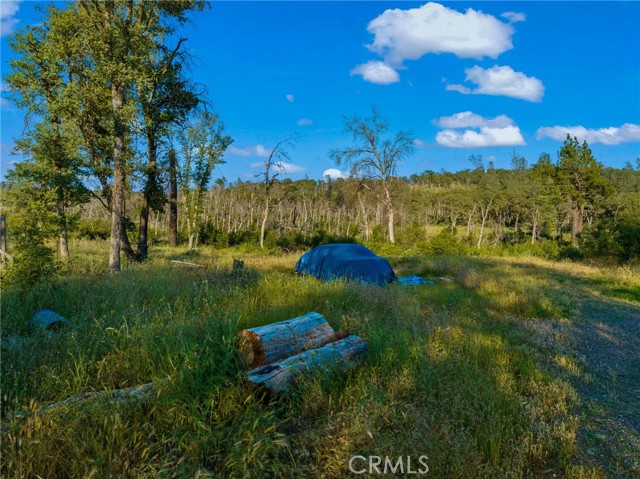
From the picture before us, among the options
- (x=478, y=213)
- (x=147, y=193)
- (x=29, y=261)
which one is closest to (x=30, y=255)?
(x=29, y=261)

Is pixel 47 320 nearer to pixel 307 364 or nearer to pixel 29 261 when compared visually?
pixel 29 261

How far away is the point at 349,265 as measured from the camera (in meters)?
12.8

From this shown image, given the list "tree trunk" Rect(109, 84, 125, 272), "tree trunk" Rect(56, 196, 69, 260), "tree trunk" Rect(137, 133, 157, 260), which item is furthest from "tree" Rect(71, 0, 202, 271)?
"tree trunk" Rect(56, 196, 69, 260)

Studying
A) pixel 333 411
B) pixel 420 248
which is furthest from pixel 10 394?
pixel 420 248

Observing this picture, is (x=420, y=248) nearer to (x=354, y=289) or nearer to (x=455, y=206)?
(x=354, y=289)

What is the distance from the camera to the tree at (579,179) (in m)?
35.5

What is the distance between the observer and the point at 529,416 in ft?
Result: 10.1

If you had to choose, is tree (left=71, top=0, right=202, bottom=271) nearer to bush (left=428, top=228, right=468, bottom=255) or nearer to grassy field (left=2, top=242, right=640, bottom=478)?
grassy field (left=2, top=242, right=640, bottom=478)

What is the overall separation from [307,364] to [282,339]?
1.56ft

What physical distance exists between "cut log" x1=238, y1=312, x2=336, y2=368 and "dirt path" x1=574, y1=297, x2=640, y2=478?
2.55m

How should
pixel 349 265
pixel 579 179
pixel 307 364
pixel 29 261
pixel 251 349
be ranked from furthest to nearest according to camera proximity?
1. pixel 579 179
2. pixel 349 265
3. pixel 29 261
4. pixel 251 349
5. pixel 307 364

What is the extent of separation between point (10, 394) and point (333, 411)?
2.54 metres

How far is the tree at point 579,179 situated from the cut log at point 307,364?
39377 millimetres

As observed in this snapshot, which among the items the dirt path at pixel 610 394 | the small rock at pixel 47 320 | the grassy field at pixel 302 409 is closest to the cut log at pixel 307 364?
the grassy field at pixel 302 409
